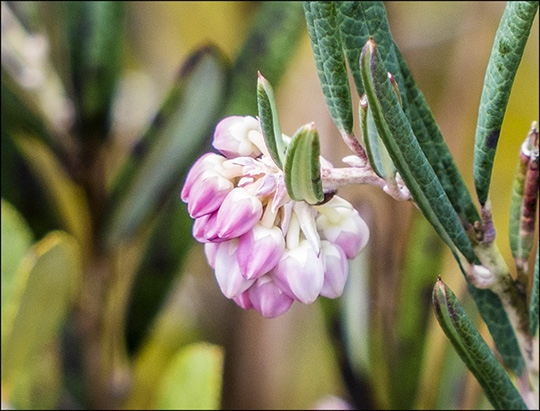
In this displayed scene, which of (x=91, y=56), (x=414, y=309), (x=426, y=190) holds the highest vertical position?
(x=91, y=56)

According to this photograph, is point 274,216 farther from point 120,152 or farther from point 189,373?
point 120,152

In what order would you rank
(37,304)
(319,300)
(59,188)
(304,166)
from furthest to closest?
(59,188) → (319,300) → (37,304) → (304,166)

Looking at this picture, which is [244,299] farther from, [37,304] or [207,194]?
[37,304]

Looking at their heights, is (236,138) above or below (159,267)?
above

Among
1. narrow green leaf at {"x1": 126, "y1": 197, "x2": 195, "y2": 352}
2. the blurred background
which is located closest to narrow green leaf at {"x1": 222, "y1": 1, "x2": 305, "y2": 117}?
the blurred background

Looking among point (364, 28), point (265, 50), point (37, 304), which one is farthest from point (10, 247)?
point (364, 28)

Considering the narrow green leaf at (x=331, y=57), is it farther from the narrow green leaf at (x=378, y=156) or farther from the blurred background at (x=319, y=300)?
the blurred background at (x=319, y=300)

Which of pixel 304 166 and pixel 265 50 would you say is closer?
pixel 304 166
